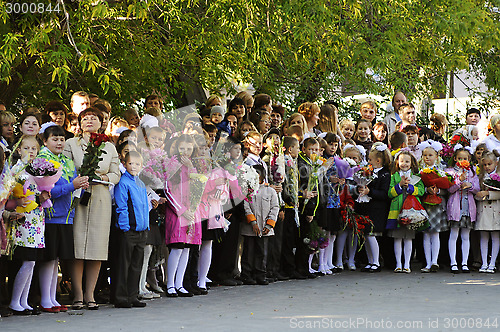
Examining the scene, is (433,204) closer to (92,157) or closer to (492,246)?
(492,246)

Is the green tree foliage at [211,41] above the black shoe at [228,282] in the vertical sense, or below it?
above

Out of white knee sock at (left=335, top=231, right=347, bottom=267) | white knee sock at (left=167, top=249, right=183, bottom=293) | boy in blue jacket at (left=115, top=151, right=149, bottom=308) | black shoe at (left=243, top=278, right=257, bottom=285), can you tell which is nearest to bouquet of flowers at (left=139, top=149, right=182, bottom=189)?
boy in blue jacket at (left=115, top=151, right=149, bottom=308)

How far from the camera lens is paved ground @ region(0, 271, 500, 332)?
7.81 m

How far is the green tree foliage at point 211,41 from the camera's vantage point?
1142 centimetres

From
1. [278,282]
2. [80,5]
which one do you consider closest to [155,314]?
[278,282]

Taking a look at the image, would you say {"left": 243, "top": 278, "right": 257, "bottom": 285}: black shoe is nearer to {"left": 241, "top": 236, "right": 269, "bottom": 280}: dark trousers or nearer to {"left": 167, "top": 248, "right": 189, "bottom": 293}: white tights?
{"left": 241, "top": 236, "right": 269, "bottom": 280}: dark trousers

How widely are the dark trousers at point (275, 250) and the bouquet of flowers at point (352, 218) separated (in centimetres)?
130

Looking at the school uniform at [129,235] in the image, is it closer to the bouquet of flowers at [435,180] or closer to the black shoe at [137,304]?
the black shoe at [137,304]

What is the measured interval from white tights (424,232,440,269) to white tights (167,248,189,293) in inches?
178

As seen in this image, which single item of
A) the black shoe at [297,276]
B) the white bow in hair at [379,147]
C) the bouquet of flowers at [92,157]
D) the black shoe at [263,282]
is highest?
the white bow in hair at [379,147]

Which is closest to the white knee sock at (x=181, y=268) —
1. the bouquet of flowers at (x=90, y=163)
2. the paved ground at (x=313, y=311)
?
the paved ground at (x=313, y=311)

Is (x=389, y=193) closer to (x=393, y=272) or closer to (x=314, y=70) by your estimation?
(x=393, y=272)

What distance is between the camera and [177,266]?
10102 millimetres

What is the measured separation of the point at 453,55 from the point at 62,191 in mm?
9871
